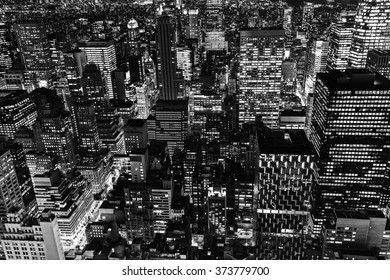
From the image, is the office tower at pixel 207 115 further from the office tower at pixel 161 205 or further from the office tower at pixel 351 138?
the office tower at pixel 351 138

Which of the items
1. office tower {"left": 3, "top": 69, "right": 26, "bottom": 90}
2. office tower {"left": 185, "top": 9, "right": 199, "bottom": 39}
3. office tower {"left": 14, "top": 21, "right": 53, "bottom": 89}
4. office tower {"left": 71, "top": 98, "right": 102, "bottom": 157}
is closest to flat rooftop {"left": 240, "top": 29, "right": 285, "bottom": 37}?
office tower {"left": 185, "top": 9, "right": 199, "bottom": 39}

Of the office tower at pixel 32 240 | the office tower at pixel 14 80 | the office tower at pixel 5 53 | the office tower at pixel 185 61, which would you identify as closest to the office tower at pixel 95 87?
the office tower at pixel 5 53

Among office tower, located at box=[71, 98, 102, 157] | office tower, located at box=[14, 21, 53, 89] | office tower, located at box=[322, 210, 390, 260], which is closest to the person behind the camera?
office tower, located at box=[322, 210, 390, 260]

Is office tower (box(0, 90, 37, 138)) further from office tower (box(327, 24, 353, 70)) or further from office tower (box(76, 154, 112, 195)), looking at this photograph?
office tower (box(327, 24, 353, 70))

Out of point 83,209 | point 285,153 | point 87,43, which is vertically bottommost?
point 83,209

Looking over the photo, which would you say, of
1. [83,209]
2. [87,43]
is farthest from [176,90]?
[83,209]

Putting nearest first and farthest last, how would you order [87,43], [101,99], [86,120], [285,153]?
[285,153] → [86,120] → [101,99] → [87,43]

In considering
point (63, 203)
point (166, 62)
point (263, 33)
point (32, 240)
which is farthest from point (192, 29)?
point (32, 240)
